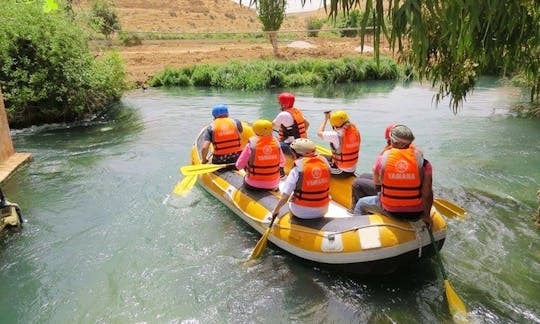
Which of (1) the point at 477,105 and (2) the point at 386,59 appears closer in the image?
(1) the point at 477,105

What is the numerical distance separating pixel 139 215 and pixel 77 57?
303 inches

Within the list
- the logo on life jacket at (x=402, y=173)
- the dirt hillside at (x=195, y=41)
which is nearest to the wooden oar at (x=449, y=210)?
the logo on life jacket at (x=402, y=173)

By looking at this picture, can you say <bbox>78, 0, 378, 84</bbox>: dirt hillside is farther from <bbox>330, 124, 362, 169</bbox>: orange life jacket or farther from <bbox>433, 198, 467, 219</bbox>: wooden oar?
<bbox>433, 198, 467, 219</bbox>: wooden oar

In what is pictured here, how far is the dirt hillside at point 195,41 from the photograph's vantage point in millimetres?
25484

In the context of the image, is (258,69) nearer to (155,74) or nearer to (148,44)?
(155,74)

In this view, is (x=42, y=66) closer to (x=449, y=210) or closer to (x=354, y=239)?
(x=354, y=239)

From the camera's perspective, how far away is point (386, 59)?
23734 millimetres

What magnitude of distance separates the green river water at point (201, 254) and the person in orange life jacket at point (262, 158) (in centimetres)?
75

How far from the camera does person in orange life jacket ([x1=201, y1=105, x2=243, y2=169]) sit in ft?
23.2

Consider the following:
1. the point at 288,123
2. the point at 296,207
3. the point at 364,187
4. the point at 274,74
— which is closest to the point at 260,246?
the point at 296,207

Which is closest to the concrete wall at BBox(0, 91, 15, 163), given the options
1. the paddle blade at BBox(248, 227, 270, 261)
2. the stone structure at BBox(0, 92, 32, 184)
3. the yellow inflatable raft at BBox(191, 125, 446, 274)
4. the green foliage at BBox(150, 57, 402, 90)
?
the stone structure at BBox(0, 92, 32, 184)

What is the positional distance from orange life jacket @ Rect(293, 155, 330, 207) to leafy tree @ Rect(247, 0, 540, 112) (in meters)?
1.42

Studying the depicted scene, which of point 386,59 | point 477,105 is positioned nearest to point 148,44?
point 386,59

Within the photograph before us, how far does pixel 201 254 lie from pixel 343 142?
2.41 metres
